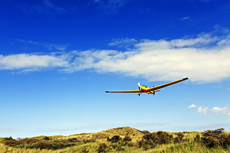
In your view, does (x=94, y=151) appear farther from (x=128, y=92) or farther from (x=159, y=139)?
(x=128, y=92)

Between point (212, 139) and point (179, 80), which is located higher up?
point (179, 80)

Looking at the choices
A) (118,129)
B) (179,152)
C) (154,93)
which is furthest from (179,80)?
Answer: (118,129)

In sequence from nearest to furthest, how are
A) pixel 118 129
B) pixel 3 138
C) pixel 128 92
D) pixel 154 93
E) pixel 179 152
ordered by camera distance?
pixel 179 152 < pixel 154 93 < pixel 128 92 < pixel 3 138 < pixel 118 129

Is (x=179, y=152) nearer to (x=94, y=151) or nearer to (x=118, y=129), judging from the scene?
(x=94, y=151)

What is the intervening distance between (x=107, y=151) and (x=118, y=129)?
37.7 meters

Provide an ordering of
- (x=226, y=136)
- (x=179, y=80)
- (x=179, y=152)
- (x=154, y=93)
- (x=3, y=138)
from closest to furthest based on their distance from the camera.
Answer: (x=179, y=152) < (x=226, y=136) < (x=179, y=80) < (x=154, y=93) < (x=3, y=138)

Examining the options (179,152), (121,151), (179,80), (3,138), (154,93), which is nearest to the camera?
(179,152)

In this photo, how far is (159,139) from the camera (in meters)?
25.9

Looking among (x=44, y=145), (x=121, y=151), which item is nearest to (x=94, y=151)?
(x=121, y=151)

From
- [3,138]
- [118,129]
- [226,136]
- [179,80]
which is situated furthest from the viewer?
[118,129]

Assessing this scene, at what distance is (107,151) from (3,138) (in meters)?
31.8

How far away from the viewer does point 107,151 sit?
21328 millimetres

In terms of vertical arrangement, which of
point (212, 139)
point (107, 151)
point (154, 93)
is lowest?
point (107, 151)

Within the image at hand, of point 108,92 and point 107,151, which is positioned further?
point 108,92
